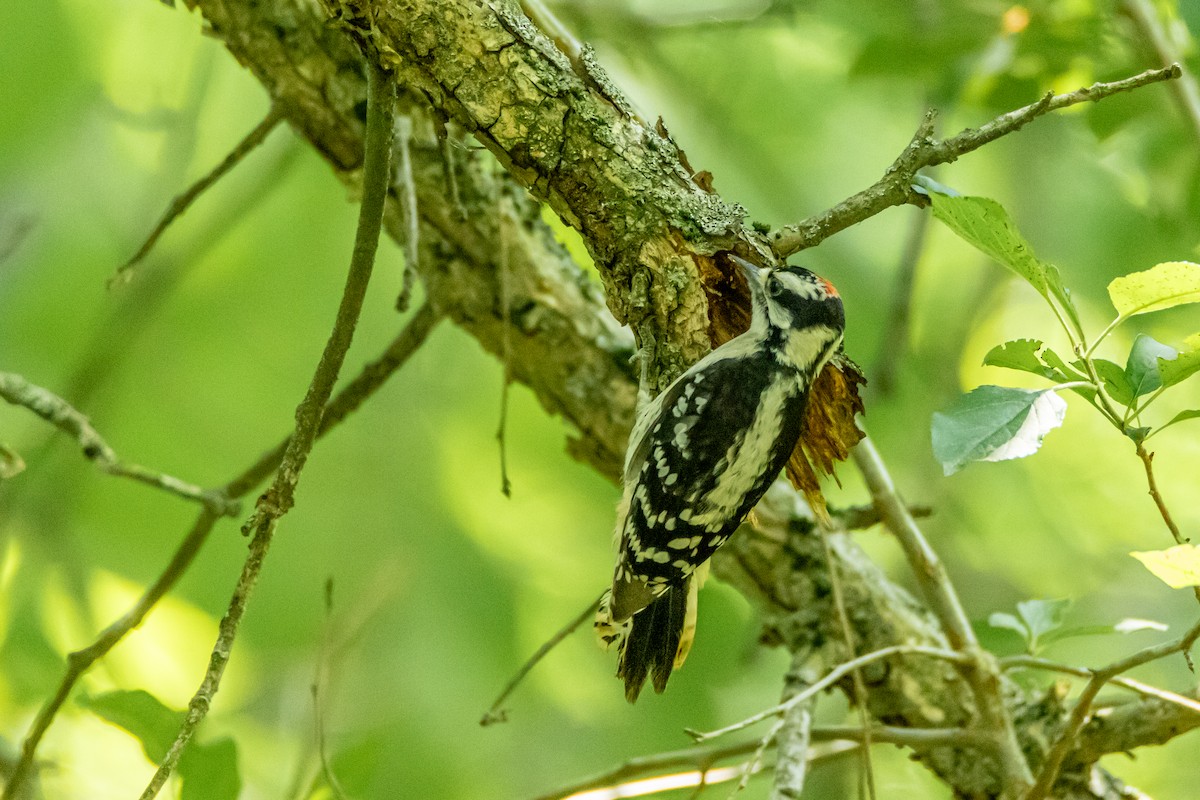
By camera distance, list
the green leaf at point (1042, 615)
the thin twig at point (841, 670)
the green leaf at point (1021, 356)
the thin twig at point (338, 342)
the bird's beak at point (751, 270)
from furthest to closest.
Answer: the green leaf at point (1042, 615) < the bird's beak at point (751, 270) < the thin twig at point (841, 670) < the thin twig at point (338, 342) < the green leaf at point (1021, 356)

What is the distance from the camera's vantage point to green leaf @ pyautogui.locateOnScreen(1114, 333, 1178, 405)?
153cm

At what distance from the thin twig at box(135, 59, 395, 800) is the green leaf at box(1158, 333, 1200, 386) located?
1259mm

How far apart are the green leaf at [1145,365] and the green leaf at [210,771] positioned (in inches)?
67.8

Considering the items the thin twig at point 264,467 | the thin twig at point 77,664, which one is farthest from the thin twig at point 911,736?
the thin twig at point 77,664

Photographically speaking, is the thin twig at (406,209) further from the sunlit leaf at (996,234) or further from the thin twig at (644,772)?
the thin twig at (644,772)

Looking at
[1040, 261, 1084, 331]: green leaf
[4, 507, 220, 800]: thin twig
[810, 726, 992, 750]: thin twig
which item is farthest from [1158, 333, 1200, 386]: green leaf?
[4, 507, 220, 800]: thin twig

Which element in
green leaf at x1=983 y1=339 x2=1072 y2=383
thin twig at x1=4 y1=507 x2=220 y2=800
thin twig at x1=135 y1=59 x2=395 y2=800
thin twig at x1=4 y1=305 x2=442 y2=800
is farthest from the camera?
thin twig at x1=4 y1=305 x2=442 y2=800

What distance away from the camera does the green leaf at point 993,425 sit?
144cm

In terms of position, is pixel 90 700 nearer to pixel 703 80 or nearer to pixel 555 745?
pixel 555 745

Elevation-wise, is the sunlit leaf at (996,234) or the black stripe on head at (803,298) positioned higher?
the black stripe on head at (803,298)

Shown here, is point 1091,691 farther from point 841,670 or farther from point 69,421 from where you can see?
point 69,421

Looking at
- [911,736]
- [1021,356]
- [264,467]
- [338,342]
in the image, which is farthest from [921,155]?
[264,467]

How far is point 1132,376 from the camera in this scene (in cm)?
155

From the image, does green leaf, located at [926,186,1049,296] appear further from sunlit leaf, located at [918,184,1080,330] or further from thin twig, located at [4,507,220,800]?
thin twig, located at [4,507,220,800]
